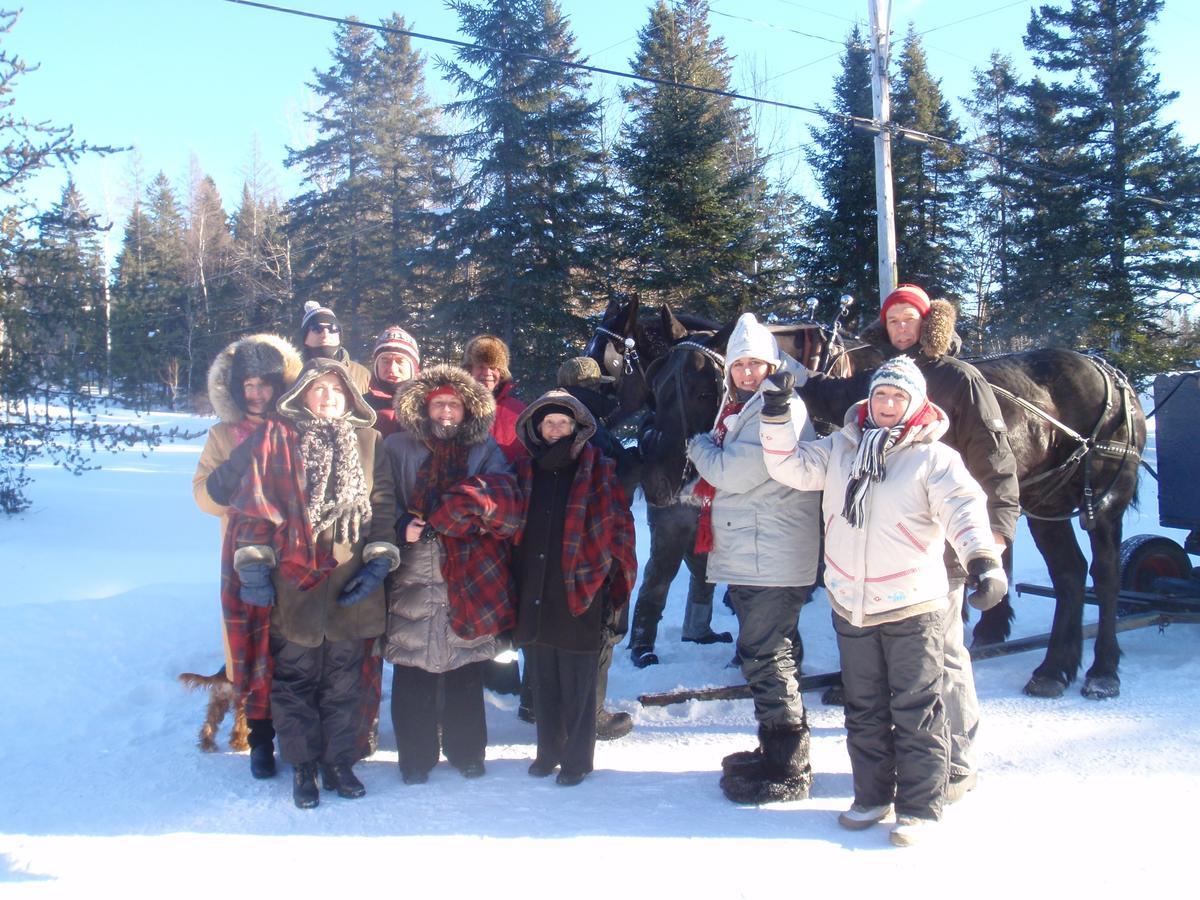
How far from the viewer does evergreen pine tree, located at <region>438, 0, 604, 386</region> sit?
14.8 metres

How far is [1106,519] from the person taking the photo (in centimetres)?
541

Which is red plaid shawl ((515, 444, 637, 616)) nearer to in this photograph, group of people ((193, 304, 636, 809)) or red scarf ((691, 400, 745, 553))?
group of people ((193, 304, 636, 809))

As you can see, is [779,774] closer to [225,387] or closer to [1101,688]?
[1101,688]

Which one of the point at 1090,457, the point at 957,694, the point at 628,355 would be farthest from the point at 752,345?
the point at 1090,457

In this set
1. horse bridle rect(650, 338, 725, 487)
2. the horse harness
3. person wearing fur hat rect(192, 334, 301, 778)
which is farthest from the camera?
the horse harness

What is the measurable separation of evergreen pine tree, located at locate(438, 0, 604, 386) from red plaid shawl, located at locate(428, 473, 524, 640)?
429 inches

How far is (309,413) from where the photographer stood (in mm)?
3662

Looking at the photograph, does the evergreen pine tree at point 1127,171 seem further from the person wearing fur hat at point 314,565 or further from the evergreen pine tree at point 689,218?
the person wearing fur hat at point 314,565

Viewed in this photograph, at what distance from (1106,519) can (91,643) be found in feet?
21.2

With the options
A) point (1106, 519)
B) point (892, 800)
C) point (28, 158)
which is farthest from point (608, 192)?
point (892, 800)

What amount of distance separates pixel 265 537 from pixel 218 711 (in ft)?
4.01

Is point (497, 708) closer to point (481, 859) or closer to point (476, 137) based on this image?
point (481, 859)

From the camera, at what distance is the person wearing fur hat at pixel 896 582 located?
123 inches

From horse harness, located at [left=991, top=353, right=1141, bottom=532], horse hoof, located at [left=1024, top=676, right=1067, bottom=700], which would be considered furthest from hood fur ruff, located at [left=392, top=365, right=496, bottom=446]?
horse hoof, located at [left=1024, top=676, right=1067, bottom=700]
